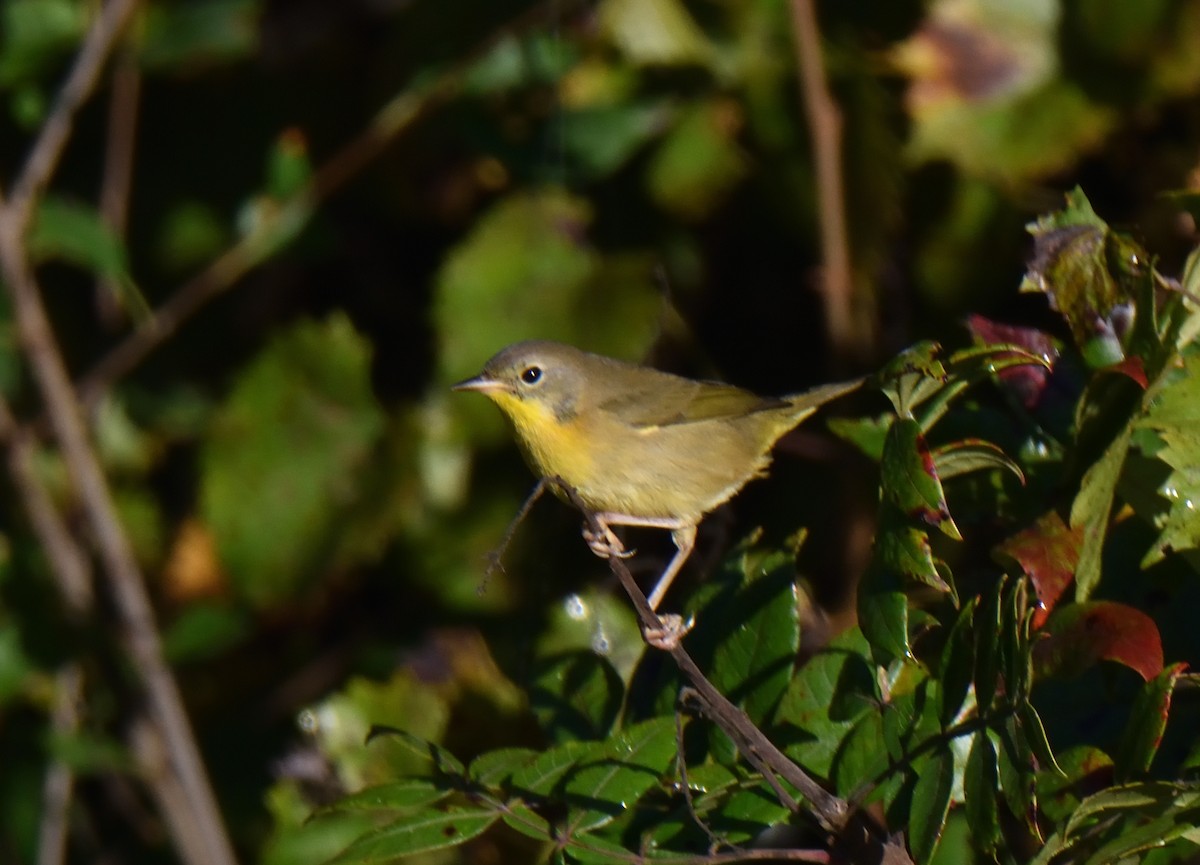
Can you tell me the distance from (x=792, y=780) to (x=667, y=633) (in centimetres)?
35

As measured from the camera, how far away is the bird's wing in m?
2.87

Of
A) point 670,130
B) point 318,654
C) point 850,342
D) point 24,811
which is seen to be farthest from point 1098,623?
point 24,811

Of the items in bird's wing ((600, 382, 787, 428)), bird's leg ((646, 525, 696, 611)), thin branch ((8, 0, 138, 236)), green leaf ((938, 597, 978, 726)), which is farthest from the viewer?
thin branch ((8, 0, 138, 236))

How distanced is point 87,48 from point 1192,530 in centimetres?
274

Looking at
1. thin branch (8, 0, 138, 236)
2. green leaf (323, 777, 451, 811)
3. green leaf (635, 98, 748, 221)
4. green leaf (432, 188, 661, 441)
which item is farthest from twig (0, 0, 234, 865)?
green leaf (323, 777, 451, 811)

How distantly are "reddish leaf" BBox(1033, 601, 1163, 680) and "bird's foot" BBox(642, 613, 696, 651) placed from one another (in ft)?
1.08

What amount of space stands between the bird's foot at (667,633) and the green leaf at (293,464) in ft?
5.76

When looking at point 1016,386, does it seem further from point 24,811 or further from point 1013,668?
point 24,811

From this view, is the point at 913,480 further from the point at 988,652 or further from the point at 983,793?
the point at 983,793

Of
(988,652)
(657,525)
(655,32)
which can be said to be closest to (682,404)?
(657,525)

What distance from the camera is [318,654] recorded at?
4.04 meters

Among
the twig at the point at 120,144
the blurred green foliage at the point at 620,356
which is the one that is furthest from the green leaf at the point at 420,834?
the twig at the point at 120,144

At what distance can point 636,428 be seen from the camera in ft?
9.66

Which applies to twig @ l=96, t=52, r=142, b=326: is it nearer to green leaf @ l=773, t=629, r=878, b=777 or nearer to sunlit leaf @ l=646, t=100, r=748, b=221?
sunlit leaf @ l=646, t=100, r=748, b=221
